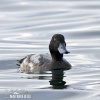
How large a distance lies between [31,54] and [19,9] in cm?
1147

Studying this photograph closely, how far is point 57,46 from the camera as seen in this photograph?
18594 mm

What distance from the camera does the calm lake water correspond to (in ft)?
50.3

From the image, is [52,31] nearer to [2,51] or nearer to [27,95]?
[2,51]

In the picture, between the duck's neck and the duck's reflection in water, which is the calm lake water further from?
the duck's neck

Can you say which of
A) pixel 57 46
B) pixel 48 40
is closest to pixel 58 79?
pixel 57 46

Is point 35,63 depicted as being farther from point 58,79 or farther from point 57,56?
point 58,79

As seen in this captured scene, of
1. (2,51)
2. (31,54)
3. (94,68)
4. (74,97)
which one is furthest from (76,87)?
(2,51)

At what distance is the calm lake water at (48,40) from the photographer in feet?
50.3

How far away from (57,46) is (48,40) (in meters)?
4.53

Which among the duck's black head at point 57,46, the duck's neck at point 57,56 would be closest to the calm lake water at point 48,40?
the duck's neck at point 57,56

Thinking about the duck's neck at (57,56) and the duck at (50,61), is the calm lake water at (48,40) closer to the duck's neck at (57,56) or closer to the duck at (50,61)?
the duck at (50,61)

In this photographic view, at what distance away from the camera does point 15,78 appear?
16.8m

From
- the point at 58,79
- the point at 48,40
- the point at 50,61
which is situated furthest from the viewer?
the point at 48,40

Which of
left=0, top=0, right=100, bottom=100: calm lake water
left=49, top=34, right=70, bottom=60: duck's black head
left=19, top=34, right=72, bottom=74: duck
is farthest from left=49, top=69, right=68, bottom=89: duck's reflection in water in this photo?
left=49, top=34, right=70, bottom=60: duck's black head
